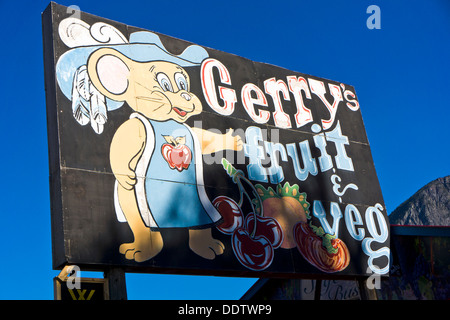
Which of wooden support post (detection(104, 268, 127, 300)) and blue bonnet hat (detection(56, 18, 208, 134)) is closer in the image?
wooden support post (detection(104, 268, 127, 300))

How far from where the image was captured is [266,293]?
16.8m

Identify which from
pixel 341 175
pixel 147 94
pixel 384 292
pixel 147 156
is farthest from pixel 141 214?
pixel 384 292

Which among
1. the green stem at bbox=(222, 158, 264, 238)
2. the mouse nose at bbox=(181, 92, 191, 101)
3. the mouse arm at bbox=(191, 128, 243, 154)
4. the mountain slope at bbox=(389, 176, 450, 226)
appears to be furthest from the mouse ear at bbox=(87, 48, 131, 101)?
the mountain slope at bbox=(389, 176, 450, 226)

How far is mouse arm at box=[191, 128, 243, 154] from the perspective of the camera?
33.6 ft

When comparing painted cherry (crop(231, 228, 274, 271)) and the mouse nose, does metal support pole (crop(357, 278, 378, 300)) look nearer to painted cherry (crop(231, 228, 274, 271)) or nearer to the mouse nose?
painted cherry (crop(231, 228, 274, 271))

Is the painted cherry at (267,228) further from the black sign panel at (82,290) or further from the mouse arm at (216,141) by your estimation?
the black sign panel at (82,290)

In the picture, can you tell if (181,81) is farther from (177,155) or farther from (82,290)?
(82,290)

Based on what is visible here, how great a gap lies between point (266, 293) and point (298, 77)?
6.71 meters

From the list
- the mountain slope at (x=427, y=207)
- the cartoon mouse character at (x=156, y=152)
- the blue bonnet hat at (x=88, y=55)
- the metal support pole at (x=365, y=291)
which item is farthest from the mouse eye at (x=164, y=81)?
the mountain slope at (x=427, y=207)

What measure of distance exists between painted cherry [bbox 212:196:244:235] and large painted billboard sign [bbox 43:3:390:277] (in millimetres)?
17

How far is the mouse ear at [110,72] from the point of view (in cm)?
957

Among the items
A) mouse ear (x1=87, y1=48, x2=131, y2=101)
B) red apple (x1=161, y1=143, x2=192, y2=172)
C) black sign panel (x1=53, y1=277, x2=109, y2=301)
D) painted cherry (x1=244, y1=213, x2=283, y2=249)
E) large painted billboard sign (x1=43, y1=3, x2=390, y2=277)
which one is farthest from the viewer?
painted cherry (x1=244, y1=213, x2=283, y2=249)

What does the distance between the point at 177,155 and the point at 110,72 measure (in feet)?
5.25

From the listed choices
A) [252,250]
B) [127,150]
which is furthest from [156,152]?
[252,250]
